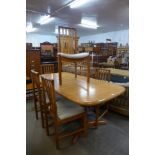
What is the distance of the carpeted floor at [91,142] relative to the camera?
1.88 m

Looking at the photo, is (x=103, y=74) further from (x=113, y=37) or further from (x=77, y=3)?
(x=113, y=37)

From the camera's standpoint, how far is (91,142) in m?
2.06

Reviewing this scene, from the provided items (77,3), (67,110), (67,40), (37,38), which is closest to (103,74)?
(67,110)

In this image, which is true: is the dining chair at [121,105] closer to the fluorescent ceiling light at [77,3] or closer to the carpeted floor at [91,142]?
the carpeted floor at [91,142]

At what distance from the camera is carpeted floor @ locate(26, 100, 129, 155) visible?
Answer: 6.17 feet

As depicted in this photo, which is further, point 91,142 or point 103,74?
point 103,74

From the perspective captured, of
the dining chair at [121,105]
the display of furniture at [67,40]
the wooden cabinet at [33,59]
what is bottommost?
the dining chair at [121,105]

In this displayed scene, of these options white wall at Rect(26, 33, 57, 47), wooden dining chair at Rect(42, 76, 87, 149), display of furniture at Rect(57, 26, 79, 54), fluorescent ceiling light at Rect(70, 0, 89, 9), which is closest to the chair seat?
wooden dining chair at Rect(42, 76, 87, 149)

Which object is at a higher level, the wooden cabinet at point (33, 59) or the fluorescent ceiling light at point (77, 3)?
the fluorescent ceiling light at point (77, 3)

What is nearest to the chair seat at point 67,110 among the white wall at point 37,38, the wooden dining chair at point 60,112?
the wooden dining chair at point 60,112

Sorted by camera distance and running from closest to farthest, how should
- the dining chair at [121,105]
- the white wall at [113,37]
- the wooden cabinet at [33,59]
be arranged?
the dining chair at [121,105], the wooden cabinet at [33,59], the white wall at [113,37]
